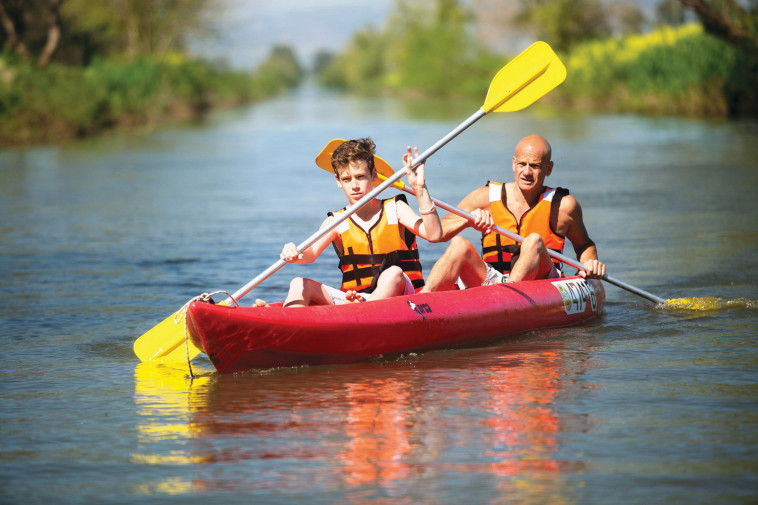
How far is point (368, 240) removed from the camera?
494 centimetres

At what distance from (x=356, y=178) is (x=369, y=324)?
2.18 feet

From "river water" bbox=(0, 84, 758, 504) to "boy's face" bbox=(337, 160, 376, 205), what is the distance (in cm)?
76

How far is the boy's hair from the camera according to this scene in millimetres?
4762

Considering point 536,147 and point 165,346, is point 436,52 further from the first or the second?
point 165,346

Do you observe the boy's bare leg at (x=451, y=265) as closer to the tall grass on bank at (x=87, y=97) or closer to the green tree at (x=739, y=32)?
the green tree at (x=739, y=32)


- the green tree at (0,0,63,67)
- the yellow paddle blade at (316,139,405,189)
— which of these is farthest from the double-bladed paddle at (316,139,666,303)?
the green tree at (0,0,63,67)

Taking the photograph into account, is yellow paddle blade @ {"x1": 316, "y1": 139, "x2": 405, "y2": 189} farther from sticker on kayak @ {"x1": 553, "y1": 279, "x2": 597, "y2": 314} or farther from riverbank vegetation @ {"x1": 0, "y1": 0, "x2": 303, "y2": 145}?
riverbank vegetation @ {"x1": 0, "y1": 0, "x2": 303, "y2": 145}

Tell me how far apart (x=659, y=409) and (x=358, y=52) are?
4323 inches

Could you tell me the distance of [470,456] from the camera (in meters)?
3.46

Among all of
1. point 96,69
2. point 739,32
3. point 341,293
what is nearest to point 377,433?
point 341,293

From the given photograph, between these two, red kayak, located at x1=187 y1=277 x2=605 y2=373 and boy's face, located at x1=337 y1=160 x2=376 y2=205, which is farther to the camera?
boy's face, located at x1=337 y1=160 x2=376 y2=205

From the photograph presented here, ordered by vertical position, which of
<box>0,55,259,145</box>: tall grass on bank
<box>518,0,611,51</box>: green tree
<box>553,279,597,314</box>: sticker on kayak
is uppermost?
<box>518,0,611,51</box>: green tree

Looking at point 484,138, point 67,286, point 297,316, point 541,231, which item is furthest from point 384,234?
point 484,138

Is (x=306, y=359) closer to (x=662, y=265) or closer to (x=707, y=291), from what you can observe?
(x=707, y=291)
